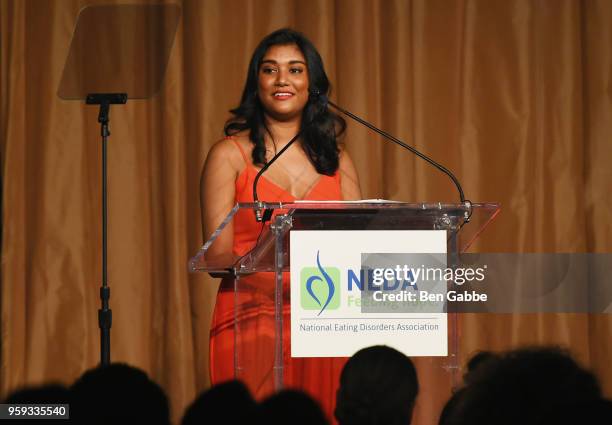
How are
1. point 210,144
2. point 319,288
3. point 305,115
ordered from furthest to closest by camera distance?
point 210,144 → point 305,115 → point 319,288

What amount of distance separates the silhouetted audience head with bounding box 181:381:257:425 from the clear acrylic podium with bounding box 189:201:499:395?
2.51 feet

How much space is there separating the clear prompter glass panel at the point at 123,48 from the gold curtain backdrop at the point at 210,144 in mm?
51

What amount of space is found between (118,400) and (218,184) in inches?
75.1

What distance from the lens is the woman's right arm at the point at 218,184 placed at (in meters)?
3.38

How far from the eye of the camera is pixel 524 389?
3.88 ft

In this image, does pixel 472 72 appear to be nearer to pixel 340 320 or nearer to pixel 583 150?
pixel 583 150

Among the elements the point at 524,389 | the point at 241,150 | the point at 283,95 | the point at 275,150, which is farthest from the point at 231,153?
the point at 524,389

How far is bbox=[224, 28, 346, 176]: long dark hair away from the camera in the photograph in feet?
11.6

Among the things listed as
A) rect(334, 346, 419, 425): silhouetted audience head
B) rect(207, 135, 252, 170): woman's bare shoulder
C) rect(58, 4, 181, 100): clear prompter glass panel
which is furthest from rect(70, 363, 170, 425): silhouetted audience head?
rect(58, 4, 181, 100): clear prompter glass panel

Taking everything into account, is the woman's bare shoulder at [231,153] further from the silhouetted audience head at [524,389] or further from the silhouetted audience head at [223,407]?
the silhouetted audience head at [524,389]

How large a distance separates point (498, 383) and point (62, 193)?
3.57 meters

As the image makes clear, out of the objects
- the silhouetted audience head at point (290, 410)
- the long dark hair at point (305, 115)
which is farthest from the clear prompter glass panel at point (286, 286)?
the long dark hair at point (305, 115)

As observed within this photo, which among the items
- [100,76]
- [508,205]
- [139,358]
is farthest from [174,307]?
[508,205]

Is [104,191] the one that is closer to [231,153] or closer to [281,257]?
[231,153]
